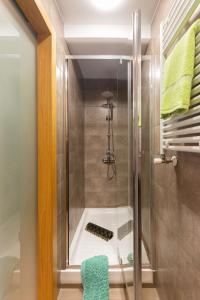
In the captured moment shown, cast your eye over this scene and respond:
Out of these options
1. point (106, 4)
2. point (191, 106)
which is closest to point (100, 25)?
point (106, 4)

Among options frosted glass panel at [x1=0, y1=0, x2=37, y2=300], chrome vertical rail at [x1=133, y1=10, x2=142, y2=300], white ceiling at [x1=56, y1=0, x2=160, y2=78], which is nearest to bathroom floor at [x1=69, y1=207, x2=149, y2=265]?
chrome vertical rail at [x1=133, y1=10, x2=142, y2=300]

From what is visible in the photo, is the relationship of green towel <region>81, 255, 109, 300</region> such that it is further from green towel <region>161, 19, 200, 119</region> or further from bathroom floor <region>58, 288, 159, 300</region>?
green towel <region>161, 19, 200, 119</region>

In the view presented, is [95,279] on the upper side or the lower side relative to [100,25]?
lower

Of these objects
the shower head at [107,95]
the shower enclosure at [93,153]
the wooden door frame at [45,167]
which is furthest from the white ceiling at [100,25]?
the shower head at [107,95]

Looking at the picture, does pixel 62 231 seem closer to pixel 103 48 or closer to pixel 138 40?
pixel 138 40

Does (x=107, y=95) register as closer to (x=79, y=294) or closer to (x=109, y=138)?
(x=109, y=138)

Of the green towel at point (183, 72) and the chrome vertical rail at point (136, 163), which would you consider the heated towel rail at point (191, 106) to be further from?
the chrome vertical rail at point (136, 163)

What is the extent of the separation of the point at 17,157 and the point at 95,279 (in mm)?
1245

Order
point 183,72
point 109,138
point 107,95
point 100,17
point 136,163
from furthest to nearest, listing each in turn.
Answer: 1. point 109,138
2. point 107,95
3. point 100,17
4. point 136,163
5. point 183,72

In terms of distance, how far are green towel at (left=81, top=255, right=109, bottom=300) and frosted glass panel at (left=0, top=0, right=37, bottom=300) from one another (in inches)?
18.2

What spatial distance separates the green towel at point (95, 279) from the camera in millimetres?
1734

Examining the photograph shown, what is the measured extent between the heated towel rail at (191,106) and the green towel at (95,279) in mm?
1159

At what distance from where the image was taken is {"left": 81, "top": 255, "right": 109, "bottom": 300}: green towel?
1734 millimetres

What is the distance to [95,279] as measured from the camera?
1.82 meters
